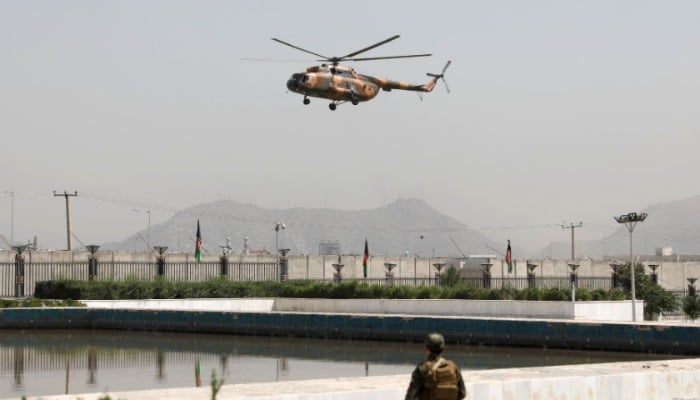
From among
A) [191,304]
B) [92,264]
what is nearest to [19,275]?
[92,264]

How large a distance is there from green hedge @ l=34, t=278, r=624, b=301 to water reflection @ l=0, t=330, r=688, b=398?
13130 millimetres

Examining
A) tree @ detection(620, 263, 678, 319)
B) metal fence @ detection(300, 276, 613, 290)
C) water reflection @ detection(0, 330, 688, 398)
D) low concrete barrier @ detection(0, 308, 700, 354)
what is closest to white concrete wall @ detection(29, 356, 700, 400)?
water reflection @ detection(0, 330, 688, 398)

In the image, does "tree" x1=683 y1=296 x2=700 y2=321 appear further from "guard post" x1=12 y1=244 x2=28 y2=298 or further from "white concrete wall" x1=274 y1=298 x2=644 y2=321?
"guard post" x1=12 y1=244 x2=28 y2=298

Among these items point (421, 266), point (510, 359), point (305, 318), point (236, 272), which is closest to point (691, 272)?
point (421, 266)

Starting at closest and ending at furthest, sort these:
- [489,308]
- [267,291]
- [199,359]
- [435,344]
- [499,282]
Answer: [435,344] < [199,359] < [489,308] < [267,291] < [499,282]

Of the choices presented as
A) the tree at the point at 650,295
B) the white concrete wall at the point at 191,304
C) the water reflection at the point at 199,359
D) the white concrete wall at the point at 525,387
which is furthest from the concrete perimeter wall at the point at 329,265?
the white concrete wall at the point at 525,387

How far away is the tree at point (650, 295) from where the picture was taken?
57344 mm

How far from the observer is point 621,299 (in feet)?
153

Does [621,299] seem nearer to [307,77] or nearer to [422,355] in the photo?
[307,77]

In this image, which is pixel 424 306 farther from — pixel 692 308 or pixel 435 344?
pixel 435 344

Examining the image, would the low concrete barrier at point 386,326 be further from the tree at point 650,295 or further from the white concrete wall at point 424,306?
the tree at point 650,295

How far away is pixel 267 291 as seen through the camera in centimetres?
5322

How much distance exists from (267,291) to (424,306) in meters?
10.4

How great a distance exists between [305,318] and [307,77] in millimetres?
12986
